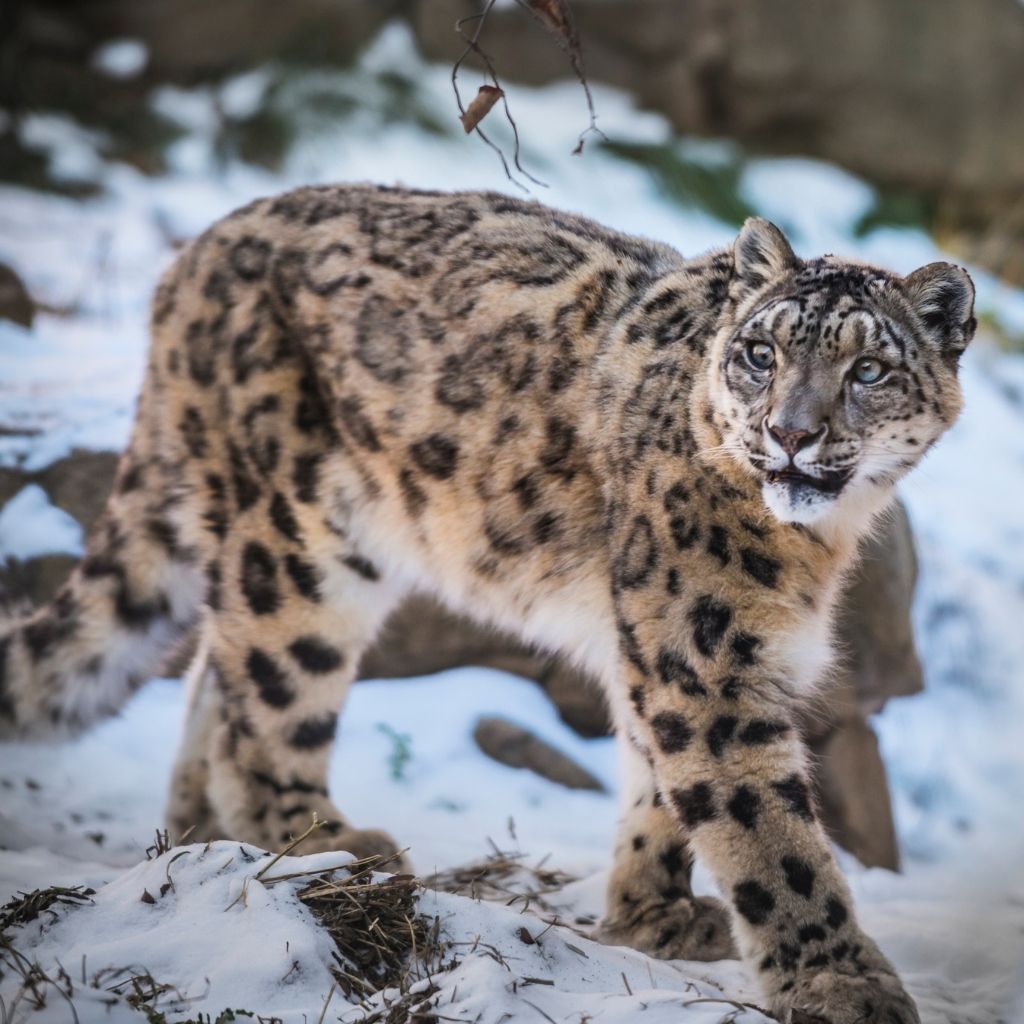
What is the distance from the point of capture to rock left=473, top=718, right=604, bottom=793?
5.49m

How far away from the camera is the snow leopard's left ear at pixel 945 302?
346cm

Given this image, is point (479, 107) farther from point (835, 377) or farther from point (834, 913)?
point (834, 913)

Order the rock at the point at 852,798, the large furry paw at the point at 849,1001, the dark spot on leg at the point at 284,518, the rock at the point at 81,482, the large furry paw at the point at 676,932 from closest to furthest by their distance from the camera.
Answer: the large furry paw at the point at 849,1001
the large furry paw at the point at 676,932
the dark spot on leg at the point at 284,518
the rock at the point at 852,798
the rock at the point at 81,482

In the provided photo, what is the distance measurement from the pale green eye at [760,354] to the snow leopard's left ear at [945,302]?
38 cm

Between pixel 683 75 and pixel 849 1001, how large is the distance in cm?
791

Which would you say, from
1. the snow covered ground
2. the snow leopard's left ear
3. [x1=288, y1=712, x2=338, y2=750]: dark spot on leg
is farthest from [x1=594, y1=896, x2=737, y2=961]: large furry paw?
the snow leopard's left ear

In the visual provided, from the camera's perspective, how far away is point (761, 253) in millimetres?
3668

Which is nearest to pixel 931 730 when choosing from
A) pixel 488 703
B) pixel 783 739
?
A: pixel 488 703

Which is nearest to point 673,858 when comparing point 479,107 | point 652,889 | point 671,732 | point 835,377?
point 652,889

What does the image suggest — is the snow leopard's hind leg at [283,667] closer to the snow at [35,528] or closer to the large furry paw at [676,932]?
the large furry paw at [676,932]

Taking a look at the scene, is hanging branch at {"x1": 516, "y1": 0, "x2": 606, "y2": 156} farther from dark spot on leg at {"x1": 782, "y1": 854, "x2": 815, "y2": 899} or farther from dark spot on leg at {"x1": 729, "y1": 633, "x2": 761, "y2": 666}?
dark spot on leg at {"x1": 782, "y1": 854, "x2": 815, "y2": 899}

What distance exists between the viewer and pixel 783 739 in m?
3.49

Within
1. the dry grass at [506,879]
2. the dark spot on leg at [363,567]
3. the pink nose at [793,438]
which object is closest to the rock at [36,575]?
the dark spot on leg at [363,567]

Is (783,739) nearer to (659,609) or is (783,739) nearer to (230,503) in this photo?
(659,609)
